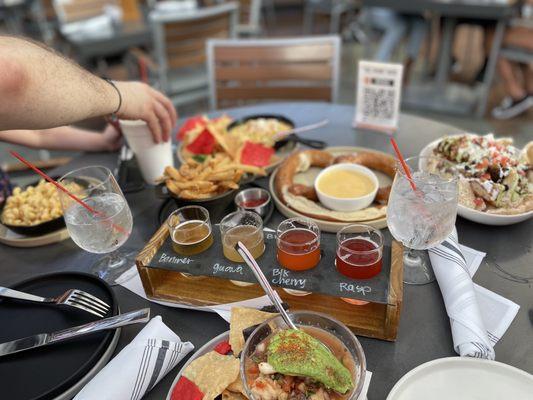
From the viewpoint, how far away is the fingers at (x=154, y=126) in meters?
1.41

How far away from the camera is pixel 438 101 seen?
14.2 feet

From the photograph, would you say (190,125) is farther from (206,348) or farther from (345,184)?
(206,348)

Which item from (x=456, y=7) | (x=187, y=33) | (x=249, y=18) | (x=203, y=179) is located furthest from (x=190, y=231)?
(x=249, y=18)

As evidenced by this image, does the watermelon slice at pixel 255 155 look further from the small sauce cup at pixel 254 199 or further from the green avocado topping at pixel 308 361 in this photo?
the green avocado topping at pixel 308 361

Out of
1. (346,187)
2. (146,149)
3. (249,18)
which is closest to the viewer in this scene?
(346,187)

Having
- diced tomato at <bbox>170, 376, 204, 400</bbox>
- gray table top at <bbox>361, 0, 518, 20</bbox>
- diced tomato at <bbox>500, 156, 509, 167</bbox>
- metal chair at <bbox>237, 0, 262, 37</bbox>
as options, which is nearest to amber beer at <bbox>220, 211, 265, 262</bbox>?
diced tomato at <bbox>170, 376, 204, 400</bbox>

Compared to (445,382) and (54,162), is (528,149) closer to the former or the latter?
(445,382)

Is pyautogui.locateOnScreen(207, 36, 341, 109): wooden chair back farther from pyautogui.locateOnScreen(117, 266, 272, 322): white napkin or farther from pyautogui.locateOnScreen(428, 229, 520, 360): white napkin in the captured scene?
pyautogui.locateOnScreen(117, 266, 272, 322): white napkin

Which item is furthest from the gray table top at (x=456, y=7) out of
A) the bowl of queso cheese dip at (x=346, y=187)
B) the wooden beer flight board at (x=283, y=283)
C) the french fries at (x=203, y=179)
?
the wooden beer flight board at (x=283, y=283)

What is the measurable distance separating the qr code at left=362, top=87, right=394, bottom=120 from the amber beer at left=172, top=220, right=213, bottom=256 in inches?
41.4

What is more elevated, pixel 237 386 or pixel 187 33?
pixel 187 33

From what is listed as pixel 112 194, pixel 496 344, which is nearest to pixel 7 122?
pixel 112 194

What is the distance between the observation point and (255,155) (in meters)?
1.59

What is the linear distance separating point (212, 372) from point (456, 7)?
3954mm
